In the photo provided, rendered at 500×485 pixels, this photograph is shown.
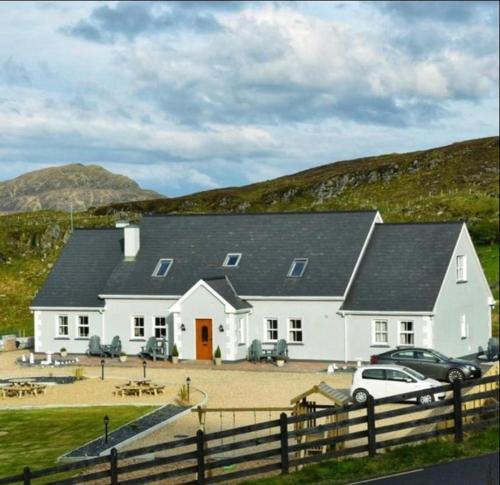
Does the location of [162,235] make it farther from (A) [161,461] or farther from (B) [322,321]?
(A) [161,461]

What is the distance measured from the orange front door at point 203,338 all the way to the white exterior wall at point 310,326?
7.12 feet

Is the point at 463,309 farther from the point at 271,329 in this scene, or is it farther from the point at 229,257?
the point at 229,257

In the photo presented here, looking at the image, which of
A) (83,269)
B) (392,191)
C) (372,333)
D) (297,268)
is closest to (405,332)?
(372,333)

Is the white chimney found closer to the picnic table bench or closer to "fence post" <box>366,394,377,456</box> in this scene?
the picnic table bench

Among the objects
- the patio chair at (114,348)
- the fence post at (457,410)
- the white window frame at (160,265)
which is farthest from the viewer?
the white window frame at (160,265)

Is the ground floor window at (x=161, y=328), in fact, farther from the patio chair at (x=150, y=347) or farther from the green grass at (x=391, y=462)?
the green grass at (x=391, y=462)

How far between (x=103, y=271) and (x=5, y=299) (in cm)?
1662

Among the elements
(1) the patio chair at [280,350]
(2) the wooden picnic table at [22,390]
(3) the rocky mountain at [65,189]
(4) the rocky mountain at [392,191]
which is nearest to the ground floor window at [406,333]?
(1) the patio chair at [280,350]

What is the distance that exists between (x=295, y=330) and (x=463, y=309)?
8330mm

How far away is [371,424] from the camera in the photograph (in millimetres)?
23844

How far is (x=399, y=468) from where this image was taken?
23406 millimetres

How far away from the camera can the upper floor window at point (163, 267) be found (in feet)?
186

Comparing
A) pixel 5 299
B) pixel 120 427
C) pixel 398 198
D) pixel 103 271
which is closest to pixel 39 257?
pixel 5 299

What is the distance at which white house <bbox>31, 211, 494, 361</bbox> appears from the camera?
167 ft
